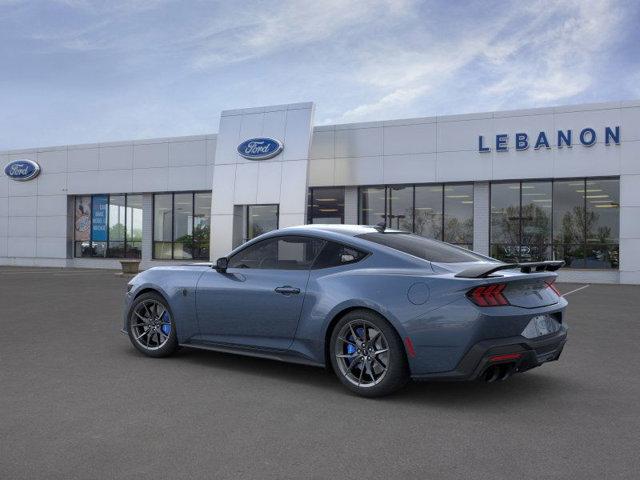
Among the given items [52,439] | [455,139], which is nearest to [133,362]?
[52,439]

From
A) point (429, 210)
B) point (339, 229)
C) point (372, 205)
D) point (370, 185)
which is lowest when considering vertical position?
point (339, 229)

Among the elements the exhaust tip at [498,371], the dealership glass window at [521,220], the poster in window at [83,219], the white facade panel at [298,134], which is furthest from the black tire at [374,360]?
the poster in window at [83,219]

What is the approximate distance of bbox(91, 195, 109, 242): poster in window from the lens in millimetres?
31156

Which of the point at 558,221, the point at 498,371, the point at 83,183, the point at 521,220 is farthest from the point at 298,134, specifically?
the point at 498,371

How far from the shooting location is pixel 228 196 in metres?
26.0

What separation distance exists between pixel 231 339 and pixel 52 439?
226 centimetres

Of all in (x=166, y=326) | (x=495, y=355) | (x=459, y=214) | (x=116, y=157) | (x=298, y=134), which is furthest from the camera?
(x=116, y=157)

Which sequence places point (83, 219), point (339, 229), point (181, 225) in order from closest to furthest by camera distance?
point (339, 229)
point (181, 225)
point (83, 219)

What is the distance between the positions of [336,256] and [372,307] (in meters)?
0.74

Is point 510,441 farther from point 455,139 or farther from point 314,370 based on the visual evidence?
point 455,139

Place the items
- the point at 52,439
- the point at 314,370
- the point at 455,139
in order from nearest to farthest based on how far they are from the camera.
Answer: the point at 52,439 < the point at 314,370 < the point at 455,139

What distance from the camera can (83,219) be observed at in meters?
31.7

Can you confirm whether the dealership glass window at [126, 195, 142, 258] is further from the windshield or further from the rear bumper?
the rear bumper

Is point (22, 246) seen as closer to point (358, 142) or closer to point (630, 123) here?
point (358, 142)
